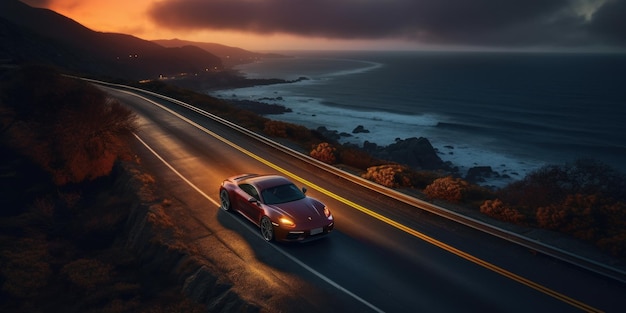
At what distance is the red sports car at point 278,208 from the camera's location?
11.8m

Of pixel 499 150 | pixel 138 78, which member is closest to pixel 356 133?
pixel 499 150

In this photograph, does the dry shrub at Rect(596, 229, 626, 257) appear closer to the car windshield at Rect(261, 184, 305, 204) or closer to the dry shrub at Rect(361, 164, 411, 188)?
the dry shrub at Rect(361, 164, 411, 188)

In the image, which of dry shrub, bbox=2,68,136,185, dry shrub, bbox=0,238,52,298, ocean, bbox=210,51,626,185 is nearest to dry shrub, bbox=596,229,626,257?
dry shrub, bbox=0,238,52,298

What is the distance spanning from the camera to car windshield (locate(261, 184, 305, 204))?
12773mm

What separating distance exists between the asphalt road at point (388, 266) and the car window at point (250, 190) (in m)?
1.06

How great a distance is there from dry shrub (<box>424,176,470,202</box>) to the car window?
281 inches

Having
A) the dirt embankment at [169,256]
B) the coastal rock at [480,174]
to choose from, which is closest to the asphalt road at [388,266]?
the dirt embankment at [169,256]

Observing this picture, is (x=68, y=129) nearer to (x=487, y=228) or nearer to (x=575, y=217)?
(x=487, y=228)

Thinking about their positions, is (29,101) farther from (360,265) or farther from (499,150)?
(499,150)

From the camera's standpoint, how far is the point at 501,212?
13.8m

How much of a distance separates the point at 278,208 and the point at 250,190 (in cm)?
167

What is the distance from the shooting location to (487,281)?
32.6 ft

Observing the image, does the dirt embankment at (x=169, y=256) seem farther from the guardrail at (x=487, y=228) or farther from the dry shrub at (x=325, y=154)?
the dry shrub at (x=325, y=154)

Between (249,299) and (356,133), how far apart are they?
209 ft
